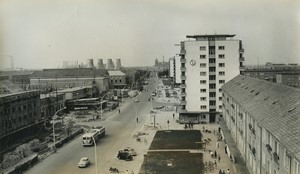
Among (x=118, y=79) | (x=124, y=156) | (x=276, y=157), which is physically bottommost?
(x=124, y=156)

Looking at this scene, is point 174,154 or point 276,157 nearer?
point 276,157

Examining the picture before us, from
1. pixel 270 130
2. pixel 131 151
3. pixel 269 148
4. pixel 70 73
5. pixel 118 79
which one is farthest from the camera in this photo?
pixel 118 79

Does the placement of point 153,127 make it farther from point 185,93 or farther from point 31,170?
point 31,170

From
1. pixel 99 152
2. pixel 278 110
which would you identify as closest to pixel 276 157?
pixel 278 110

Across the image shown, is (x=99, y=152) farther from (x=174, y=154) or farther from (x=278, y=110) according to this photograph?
(x=278, y=110)

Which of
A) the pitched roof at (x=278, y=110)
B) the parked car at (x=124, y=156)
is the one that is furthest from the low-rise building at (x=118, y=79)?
the pitched roof at (x=278, y=110)

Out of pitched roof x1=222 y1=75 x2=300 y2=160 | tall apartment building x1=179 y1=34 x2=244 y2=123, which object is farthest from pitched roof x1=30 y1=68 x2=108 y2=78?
pitched roof x1=222 y1=75 x2=300 y2=160

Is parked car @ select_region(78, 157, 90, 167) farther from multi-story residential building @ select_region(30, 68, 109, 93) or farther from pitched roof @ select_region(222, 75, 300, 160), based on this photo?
multi-story residential building @ select_region(30, 68, 109, 93)
